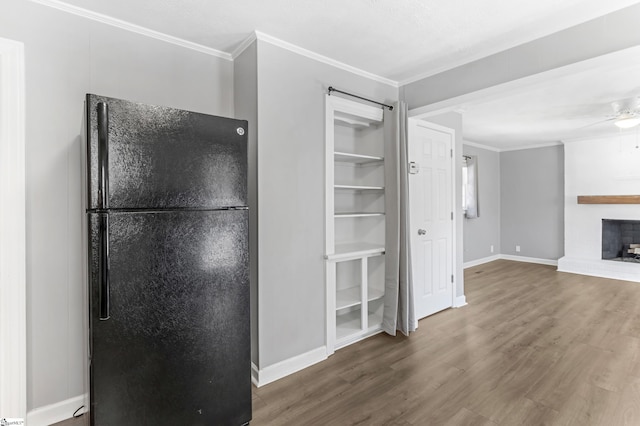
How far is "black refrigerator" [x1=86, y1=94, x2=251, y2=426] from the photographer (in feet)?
4.68

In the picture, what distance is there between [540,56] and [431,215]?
74.3 inches

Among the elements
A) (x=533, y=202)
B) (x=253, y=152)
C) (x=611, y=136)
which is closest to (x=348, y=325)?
(x=253, y=152)

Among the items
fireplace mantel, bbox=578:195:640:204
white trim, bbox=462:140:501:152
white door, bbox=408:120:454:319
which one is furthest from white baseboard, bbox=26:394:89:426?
fireplace mantel, bbox=578:195:640:204

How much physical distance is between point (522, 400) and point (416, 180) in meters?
2.21

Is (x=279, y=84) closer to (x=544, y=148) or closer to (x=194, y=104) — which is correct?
(x=194, y=104)

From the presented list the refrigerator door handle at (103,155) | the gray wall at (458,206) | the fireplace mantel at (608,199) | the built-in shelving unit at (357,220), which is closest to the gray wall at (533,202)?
the fireplace mantel at (608,199)

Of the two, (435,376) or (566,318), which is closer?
(435,376)

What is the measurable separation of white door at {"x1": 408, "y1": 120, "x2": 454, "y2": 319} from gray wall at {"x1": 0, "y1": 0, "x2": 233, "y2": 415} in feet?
9.37

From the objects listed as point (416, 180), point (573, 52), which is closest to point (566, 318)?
point (416, 180)

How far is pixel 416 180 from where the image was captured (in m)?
3.59

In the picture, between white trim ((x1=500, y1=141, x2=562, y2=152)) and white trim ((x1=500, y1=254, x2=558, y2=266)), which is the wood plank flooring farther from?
white trim ((x1=500, y1=141, x2=562, y2=152))

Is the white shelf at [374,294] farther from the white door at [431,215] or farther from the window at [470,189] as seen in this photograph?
the window at [470,189]

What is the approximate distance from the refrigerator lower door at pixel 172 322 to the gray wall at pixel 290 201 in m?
0.55

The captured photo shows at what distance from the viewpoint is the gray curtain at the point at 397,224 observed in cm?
309
